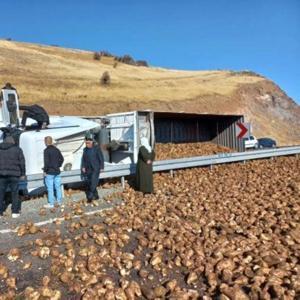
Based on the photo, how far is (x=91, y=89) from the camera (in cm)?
4281

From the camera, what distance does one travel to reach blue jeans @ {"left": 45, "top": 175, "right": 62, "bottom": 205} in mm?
9461

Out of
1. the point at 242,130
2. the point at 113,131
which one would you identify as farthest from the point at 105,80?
the point at 113,131

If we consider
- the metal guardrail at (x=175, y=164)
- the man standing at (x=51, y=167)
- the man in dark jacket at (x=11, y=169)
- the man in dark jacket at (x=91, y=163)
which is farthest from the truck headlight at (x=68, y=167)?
→ the man in dark jacket at (x=11, y=169)

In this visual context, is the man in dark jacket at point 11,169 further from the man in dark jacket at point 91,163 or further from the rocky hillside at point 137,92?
the rocky hillside at point 137,92

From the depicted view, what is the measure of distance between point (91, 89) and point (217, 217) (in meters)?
36.1

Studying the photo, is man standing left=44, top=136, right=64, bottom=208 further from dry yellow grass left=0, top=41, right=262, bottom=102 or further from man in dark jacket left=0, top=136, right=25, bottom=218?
dry yellow grass left=0, top=41, right=262, bottom=102

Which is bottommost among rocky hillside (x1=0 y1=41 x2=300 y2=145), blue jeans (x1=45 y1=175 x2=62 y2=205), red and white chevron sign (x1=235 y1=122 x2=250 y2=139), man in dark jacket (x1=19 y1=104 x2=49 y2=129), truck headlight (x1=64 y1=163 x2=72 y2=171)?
blue jeans (x1=45 y1=175 x2=62 y2=205)

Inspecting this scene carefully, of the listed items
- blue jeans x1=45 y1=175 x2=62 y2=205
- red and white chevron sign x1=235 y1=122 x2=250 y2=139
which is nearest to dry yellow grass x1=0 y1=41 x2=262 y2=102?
red and white chevron sign x1=235 y1=122 x2=250 y2=139

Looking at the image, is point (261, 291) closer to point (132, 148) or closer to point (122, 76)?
point (132, 148)

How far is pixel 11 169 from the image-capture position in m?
8.64

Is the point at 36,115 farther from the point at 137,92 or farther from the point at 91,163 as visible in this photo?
the point at 137,92

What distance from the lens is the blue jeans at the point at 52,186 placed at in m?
9.46

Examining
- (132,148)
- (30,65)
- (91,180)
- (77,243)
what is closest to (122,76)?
(30,65)

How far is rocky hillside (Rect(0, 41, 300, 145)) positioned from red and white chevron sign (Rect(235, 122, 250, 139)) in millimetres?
19057
